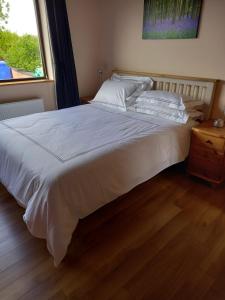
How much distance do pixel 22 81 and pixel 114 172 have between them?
2.22 metres

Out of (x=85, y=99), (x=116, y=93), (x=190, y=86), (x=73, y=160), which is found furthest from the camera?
(x=85, y=99)

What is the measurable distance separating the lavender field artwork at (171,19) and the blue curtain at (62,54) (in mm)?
1100

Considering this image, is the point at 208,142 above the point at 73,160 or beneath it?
beneath

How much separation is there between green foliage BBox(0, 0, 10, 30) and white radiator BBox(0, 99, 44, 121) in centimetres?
98

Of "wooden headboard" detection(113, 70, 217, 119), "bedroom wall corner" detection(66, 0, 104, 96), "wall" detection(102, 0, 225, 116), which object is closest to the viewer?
"wall" detection(102, 0, 225, 116)

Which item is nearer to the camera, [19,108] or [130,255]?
[130,255]

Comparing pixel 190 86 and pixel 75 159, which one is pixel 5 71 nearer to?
pixel 75 159

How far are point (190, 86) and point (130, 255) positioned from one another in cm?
201

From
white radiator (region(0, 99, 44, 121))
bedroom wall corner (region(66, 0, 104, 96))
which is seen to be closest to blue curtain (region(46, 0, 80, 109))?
bedroom wall corner (region(66, 0, 104, 96))

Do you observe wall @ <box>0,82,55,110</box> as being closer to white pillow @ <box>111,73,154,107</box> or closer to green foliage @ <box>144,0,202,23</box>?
white pillow @ <box>111,73,154,107</box>

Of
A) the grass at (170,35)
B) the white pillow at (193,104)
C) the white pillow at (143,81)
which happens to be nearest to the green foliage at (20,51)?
the white pillow at (143,81)

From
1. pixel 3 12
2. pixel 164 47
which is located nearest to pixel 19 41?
pixel 3 12

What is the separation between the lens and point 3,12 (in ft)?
8.99

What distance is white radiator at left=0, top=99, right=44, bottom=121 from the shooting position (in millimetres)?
2805
